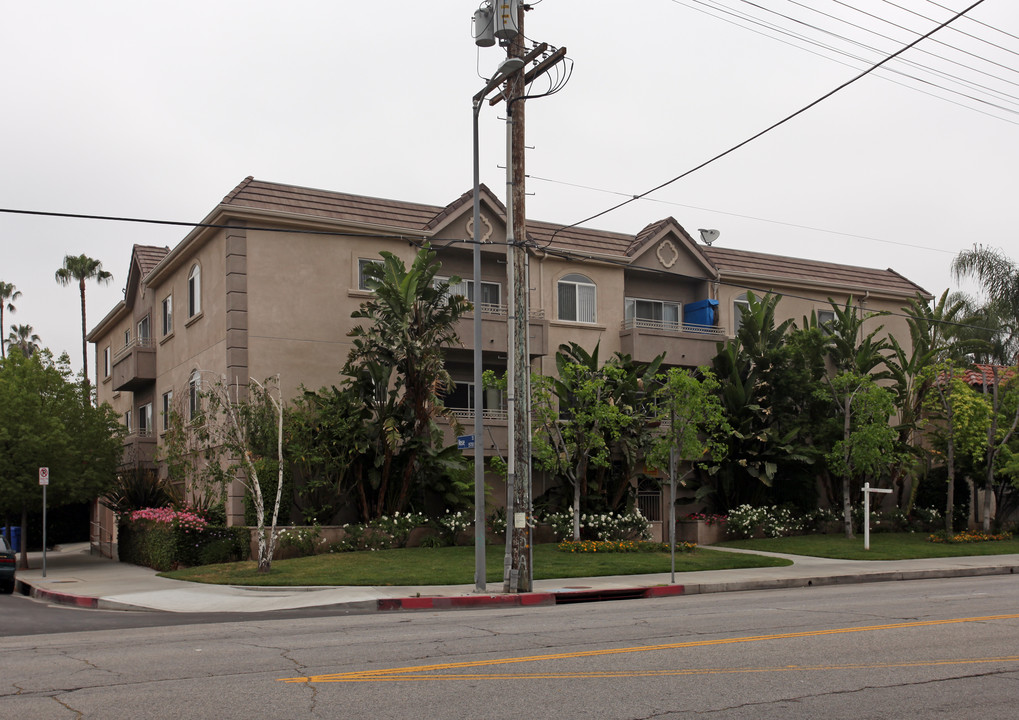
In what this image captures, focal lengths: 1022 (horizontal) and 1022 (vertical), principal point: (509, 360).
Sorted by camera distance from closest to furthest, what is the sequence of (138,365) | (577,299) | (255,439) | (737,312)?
(255,439) → (577,299) → (138,365) → (737,312)

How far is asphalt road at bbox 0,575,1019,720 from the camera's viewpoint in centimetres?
772

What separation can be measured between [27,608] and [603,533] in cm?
1394

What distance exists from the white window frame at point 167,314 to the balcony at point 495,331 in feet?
33.0

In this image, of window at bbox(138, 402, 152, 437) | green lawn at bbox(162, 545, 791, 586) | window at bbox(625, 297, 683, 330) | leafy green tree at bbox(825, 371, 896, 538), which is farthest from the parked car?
leafy green tree at bbox(825, 371, 896, 538)

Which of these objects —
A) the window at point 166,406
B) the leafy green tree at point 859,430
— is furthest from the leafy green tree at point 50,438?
the leafy green tree at point 859,430

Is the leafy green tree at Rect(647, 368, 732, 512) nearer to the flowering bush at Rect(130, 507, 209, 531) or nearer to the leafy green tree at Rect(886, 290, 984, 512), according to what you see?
the leafy green tree at Rect(886, 290, 984, 512)

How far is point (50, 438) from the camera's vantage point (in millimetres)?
27844

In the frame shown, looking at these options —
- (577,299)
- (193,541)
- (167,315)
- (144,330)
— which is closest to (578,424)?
(577,299)

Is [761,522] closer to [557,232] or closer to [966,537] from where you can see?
[966,537]

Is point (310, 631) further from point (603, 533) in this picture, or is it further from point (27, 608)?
point (603, 533)

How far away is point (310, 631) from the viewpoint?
13023mm

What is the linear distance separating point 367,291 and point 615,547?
966cm

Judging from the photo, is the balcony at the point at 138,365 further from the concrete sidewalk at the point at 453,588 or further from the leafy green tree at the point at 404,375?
the leafy green tree at the point at 404,375

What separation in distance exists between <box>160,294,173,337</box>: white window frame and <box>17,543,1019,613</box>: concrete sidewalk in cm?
902
